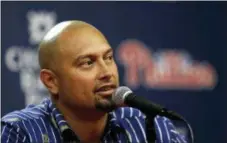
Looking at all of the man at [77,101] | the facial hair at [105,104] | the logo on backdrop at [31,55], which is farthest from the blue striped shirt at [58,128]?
the logo on backdrop at [31,55]

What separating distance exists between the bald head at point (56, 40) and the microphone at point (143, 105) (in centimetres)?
34

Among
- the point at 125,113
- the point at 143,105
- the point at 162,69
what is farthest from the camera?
the point at 162,69

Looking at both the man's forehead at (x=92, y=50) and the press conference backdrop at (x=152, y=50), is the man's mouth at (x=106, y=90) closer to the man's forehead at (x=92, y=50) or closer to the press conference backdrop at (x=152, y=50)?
the man's forehead at (x=92, y=50)

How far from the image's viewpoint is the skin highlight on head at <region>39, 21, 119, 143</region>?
1.78m

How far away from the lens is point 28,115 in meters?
1.93

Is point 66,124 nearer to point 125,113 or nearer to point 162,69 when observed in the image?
point 125,113

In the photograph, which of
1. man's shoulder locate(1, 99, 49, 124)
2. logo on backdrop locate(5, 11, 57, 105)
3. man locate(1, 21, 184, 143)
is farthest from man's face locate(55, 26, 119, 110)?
logo on backdrop locate(5, 11, 57, 105)

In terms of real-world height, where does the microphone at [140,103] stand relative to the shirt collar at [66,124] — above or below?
above

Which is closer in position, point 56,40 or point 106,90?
point 106,90

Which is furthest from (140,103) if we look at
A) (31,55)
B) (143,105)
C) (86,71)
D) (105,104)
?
(31,55)

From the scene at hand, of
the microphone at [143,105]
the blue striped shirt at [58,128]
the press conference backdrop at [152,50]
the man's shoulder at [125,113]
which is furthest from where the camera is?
the press conference backdrop at [152,50]

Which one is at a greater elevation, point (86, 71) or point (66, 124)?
point (86, 71)

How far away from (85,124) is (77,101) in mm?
108

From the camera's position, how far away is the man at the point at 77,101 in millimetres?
1795
